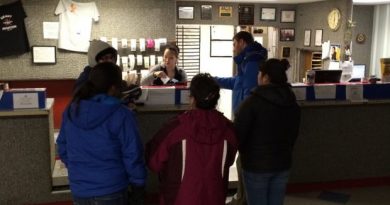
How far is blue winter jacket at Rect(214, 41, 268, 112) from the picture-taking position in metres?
3.18

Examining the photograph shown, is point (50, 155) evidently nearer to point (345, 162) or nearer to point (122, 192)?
point (122, 192)

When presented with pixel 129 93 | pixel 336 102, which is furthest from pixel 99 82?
pixel 336 102

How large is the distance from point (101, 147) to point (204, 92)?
0.55 m

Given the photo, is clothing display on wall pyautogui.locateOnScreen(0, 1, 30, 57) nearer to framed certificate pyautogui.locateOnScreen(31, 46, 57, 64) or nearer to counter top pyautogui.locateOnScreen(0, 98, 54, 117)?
framed certificate pyautogui.locateOnScreen(31, 46, 57, 64)

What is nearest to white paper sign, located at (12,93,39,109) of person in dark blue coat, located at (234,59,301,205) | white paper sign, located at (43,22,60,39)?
person in dark blue coat, located at (234,59,301,205)

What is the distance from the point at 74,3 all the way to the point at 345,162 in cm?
381

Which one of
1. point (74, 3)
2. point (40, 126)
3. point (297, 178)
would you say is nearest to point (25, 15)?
point (74, 3)

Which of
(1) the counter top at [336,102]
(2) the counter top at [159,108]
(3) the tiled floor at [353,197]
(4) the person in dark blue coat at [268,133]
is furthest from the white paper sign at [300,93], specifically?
(4) the person in dark blue coat at [268,133]

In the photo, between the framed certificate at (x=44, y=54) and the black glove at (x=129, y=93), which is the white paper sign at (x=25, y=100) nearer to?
the black glove at (x=129, y=93)

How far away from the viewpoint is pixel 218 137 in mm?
1893

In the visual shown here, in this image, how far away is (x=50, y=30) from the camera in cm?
533

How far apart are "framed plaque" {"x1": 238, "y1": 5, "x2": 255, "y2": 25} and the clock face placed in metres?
1.21

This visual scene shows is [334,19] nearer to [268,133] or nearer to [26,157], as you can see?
[268,133]

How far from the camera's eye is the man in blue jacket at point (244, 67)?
3.19 meters
